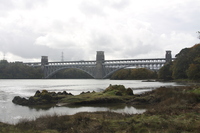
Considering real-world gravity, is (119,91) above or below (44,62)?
below

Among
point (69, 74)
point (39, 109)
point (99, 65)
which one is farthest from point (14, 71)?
point (39, 109)

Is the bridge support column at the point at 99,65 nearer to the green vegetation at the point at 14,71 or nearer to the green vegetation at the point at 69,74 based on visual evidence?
the green vegetation at the point at 69,74

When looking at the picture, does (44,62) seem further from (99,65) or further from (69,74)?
(99,65)

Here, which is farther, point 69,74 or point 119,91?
point 69,74

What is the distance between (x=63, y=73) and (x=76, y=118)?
468 ft

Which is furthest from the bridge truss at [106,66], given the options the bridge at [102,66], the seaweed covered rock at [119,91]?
the seaweed covered rock at [119,91]

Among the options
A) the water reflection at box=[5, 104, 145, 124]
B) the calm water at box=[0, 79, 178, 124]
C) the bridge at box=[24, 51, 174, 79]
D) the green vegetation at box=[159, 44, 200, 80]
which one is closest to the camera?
the water reflection at box=[5, 104, 145, 124]

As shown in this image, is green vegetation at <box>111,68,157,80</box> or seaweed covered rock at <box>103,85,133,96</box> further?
green vegetation at <box>111,68,157,80</box>

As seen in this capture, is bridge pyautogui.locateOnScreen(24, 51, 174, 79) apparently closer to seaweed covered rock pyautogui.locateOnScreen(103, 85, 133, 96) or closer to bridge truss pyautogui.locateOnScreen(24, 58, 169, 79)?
bridge truss pyautogui.locateOnScreen(24, 58, 169, 79)

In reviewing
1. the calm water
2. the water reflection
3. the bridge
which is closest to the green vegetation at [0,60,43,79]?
the bridge

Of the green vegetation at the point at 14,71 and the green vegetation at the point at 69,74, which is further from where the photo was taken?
the green vegetation at the point at 69,74

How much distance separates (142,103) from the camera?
1941 centimetres

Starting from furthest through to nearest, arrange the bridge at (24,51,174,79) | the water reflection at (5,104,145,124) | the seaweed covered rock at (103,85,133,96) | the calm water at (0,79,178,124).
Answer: the bridge at (24,51,174,79) < the seaweed covered rock at (103,85,133,96) < the calm water at (0,79,178,124) < the water reflection at (5,104,145,124)

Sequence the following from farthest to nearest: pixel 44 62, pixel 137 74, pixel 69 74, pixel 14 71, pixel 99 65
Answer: pixel 44 62 → pixel 69 74 → pixel 99 65 → pixel 14 71 → pixel 137 74
